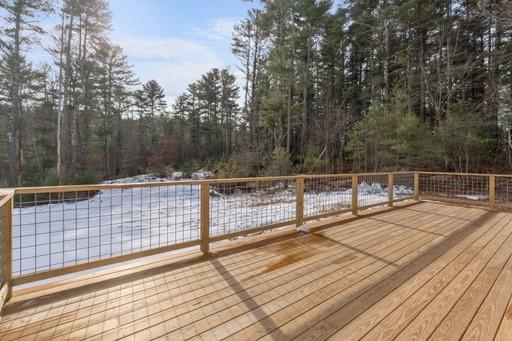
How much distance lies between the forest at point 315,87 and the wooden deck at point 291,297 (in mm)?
6735

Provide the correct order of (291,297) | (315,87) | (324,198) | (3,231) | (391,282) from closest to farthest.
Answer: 1. (3,231)
2. (291,297)
3. (391,282)
4. (324,198)
5. (315,87)

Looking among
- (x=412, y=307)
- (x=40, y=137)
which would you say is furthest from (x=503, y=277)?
(x=40, y=137)

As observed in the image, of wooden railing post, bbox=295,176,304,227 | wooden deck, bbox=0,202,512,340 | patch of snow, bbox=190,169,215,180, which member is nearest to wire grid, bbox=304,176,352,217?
wooden railing post, bbox=295,176,304,227

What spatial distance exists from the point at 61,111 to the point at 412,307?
1510 centimetres

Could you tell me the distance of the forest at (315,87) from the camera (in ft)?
37.2

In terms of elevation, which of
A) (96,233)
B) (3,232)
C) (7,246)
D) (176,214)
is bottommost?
(96,233)

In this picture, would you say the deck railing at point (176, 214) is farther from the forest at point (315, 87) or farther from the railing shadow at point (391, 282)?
the forest at point (315, 87)

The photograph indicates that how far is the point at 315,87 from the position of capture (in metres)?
17.8

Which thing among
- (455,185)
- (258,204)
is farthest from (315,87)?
(258,204)

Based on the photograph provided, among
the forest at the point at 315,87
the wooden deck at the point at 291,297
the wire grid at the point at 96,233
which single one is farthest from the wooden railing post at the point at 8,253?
the forest at the point at 315,87

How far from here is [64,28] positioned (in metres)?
12.7

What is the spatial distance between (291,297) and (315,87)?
1727 centimetres

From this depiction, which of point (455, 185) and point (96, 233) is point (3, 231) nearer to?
point (96, 233)

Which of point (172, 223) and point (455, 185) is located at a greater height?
point (455, 185)
